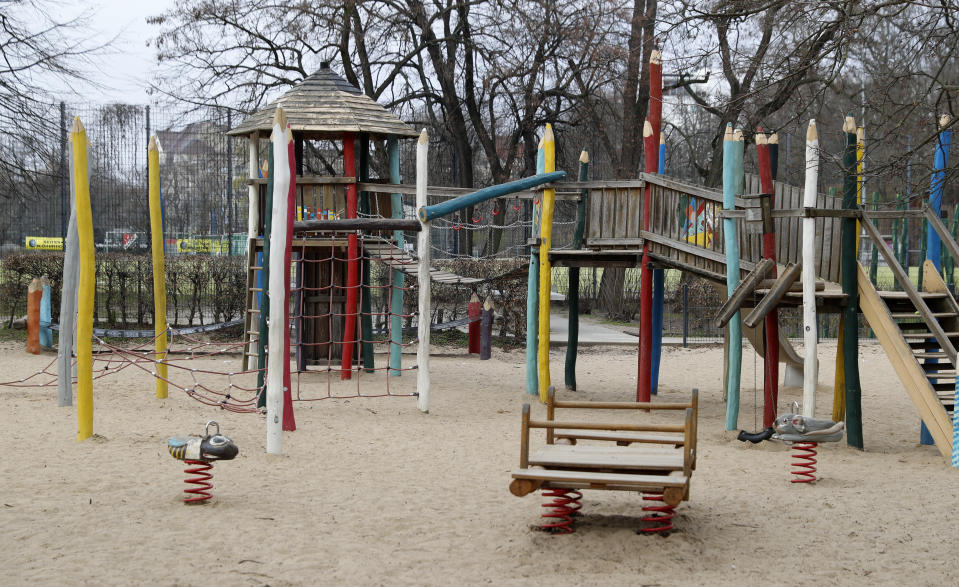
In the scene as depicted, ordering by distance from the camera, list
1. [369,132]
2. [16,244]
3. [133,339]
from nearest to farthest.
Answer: [369,132] < [133,339] < [16,244]

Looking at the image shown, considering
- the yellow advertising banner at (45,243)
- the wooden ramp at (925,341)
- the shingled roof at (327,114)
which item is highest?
the shingled roof at (327,114)

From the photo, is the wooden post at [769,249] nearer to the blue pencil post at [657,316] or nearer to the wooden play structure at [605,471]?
the blue pencil post at [657,316]

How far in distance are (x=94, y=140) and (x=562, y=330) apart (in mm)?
11054

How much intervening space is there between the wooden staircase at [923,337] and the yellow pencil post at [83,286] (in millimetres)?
7279

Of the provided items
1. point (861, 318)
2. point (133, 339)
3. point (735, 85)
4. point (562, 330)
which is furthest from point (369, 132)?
point (861, 318)

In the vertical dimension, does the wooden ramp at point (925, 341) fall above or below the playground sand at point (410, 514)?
above

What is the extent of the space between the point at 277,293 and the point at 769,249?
4873 millimetres

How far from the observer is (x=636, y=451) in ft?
20.4

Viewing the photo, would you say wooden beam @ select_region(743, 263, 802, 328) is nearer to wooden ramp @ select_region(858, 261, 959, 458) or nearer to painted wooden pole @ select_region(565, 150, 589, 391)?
wooden ramp @ select_region(858, 261, 959, 458)

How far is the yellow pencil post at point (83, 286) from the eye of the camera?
29.0ft

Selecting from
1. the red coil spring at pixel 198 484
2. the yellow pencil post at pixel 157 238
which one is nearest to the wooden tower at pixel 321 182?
the yellow pencil post at pixel 157 238

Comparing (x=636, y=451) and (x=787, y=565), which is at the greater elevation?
(x=636, y=451)

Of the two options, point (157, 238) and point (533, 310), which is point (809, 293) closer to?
point (533, 310)

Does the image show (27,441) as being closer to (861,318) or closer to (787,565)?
(787,565)
